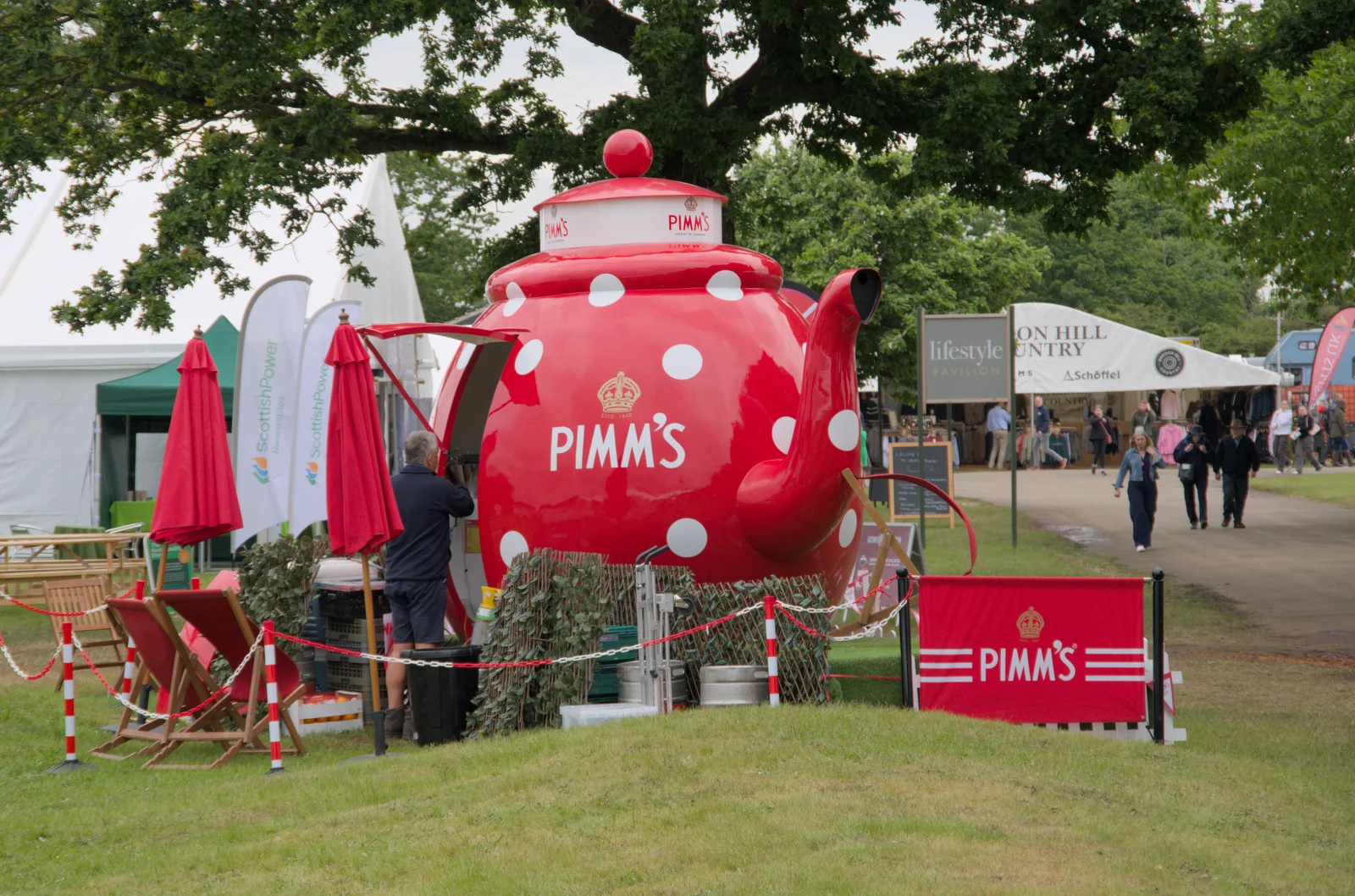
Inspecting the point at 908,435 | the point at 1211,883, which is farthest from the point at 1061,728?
the point at 908,435

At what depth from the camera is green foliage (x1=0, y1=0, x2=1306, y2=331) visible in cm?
1299

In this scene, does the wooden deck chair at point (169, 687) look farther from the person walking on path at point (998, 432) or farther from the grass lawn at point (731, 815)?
the person walking on path at point (998, 432)

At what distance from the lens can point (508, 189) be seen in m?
16.1

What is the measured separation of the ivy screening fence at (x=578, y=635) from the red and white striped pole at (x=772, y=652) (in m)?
0.24

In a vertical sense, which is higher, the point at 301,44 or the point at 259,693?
the point at 301,44

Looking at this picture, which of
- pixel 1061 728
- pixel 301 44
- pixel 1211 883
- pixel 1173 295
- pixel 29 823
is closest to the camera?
pixel 1211 883

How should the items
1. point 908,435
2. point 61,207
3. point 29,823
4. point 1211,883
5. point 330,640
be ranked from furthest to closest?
1. point 908,435
2. point 61,207
3. point 330,640
4. point 29,823
5. point 1211,883

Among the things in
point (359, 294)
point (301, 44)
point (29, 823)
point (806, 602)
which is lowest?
point (29, 823)

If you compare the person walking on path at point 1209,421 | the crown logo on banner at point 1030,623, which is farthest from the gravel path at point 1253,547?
the crown logo on banner at point 1030,623

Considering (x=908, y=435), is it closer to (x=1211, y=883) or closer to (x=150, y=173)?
(x=150, y=173)

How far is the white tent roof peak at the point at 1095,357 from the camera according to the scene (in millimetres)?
34562

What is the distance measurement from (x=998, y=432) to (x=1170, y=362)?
496 centimetres

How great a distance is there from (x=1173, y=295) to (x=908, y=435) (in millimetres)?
37421

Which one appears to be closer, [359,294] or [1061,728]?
[1061,728]
